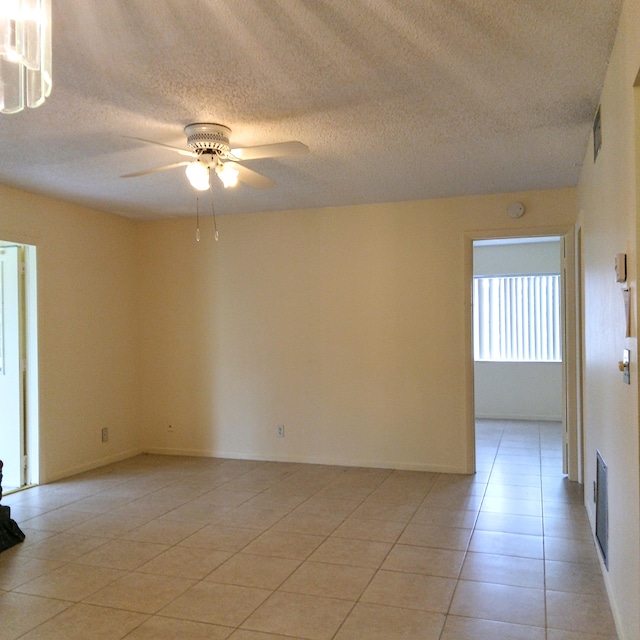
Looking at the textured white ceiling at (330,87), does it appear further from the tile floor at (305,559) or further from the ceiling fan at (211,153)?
the tile floor at (305,559)

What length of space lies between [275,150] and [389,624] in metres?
2.32

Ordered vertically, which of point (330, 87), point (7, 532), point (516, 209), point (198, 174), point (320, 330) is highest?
point (330, 87)

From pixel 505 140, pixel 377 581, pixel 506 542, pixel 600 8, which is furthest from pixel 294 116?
pixel 506 542

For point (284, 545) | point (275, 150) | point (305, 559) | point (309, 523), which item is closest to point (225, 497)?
point (309, 523)

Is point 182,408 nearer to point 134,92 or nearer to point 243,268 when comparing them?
point 243,268

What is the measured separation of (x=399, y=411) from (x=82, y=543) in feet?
9.29

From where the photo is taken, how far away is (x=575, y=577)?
10.1 ft

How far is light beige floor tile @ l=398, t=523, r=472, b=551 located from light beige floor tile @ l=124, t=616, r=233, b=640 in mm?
1401

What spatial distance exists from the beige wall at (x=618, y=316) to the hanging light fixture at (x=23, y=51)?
67.5 inches

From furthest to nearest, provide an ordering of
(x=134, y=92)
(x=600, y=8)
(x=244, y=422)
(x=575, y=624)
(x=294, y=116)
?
(x=244, y=422) < (x=294, y=116) < (x=134, y=92) < (x=575, y=624) < (x=600, y=8)

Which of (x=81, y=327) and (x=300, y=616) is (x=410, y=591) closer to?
(x=300, y=616)

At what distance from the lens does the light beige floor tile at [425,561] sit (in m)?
3.19

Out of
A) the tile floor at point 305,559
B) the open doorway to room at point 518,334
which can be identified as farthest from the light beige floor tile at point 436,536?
the open doorway to room at point 518,334

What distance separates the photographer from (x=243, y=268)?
234 inches
